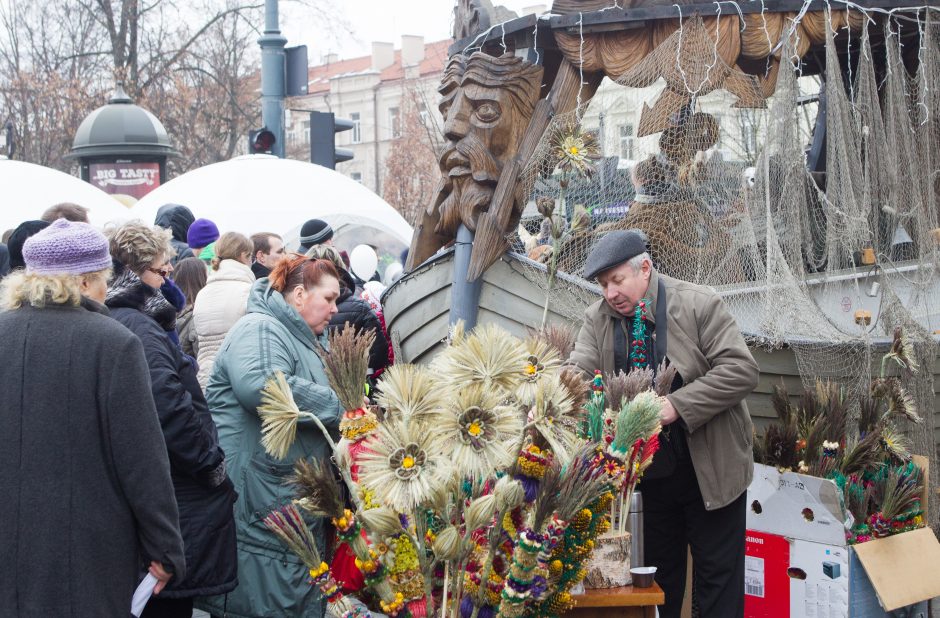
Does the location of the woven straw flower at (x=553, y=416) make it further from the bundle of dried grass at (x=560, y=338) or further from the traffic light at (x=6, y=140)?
the traffic light at (x=6, y=140)

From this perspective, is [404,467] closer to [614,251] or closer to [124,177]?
[614,251]

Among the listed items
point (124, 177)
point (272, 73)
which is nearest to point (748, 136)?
point (272, 73)

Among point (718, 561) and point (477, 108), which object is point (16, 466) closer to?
point (718, 561)

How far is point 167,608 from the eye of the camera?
12.3ft

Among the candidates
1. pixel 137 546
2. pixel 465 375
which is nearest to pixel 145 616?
pixel 137 546

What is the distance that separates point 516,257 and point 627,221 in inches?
26.7

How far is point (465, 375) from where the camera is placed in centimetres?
245

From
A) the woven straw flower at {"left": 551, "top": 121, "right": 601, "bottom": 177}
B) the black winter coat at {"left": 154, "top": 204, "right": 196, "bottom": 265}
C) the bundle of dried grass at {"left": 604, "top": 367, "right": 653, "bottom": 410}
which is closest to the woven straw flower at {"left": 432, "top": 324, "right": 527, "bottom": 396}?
the bundle of dried grass at {"left": 604, "top": 367, "right": 653, "bottom": 410}

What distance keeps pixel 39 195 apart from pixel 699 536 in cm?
823

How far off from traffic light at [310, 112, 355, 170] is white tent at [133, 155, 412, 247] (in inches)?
23.6

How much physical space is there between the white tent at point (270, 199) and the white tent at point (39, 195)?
603 mm

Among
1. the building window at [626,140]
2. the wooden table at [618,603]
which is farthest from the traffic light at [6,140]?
the wooden table at [618,603]

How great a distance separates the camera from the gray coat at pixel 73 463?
2.93m

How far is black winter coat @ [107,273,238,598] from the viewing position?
3559 millimetres
